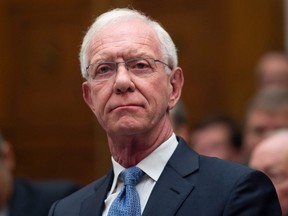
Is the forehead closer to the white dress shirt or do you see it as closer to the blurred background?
the white dress shirt

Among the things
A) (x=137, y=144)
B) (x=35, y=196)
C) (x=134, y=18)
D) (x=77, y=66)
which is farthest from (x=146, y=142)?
(x=77, y=66)

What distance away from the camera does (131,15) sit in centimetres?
385

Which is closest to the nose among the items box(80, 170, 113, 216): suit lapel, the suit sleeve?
box(80, 170, 113, 216): suit lapel

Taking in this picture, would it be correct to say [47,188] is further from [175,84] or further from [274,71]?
[175,84]

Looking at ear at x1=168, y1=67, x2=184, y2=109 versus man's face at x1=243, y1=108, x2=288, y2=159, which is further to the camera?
man's face at x1=243, y1=108, x2=288, y2=159

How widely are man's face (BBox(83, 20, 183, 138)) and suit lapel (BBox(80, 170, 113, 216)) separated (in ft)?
0.91

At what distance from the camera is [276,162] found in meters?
4.89

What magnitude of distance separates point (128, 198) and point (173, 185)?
0.19 m

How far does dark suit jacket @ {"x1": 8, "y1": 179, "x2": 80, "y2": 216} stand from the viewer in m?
5.95

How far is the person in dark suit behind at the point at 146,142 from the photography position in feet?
11.7

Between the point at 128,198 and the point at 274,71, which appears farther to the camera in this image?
the point at 274,71

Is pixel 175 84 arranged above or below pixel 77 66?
above

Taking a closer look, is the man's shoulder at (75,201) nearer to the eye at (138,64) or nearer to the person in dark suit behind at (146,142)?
the person in dark suit behind at (146,142)

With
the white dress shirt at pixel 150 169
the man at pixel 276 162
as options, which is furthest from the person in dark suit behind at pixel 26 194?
the white dress shirt at pixel 150 169
